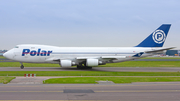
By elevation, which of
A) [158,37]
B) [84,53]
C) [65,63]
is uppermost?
[158,37]

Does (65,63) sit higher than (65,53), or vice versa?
(65,53)

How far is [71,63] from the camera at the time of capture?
36.5 m

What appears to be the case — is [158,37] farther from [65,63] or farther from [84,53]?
[65,63]

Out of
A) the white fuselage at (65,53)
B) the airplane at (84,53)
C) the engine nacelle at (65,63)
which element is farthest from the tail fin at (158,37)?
the engine nacelle at (65,63)

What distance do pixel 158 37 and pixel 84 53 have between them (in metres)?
15.2

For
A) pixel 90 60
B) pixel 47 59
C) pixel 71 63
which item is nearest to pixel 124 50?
pixel 90 60

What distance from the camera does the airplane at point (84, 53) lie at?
1473 inches

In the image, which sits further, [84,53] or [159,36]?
[159,36]

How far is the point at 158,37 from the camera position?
131 ft

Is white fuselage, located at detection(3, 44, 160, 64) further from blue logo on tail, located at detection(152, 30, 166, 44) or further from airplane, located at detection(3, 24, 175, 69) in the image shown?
blue logo on tail, located at detection(152, 30, 166, 44)

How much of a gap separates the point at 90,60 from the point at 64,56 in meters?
5.33

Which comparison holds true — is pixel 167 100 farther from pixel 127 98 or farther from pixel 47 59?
pixel 47 59

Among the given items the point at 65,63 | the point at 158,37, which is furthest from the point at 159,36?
the point at 65,63

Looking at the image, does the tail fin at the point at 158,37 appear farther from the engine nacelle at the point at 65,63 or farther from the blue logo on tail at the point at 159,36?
the engine nacelle at the point at 65,63
